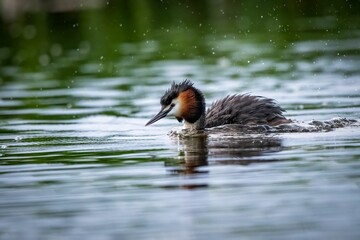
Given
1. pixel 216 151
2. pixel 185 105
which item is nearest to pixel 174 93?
pixel 185 105

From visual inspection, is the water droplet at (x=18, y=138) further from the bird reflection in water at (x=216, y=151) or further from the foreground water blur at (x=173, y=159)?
the bird reflection in water at (x=216, y=151)

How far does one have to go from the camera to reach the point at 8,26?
34.2m

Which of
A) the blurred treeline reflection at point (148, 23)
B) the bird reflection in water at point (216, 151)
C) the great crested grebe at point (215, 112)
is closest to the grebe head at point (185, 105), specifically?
the great crested grebe at point (215, 112)

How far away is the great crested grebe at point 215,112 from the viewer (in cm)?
1355

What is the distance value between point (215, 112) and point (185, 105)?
44 cm

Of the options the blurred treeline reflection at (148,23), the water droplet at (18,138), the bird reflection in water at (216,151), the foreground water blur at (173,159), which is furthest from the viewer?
the blurred treeline reflection at (148,23)

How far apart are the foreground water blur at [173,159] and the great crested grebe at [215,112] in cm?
45

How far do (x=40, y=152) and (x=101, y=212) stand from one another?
3882 millimetres

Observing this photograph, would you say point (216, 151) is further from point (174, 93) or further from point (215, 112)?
point (215, 112)

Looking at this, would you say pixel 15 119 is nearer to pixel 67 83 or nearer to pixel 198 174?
pixel 67 83

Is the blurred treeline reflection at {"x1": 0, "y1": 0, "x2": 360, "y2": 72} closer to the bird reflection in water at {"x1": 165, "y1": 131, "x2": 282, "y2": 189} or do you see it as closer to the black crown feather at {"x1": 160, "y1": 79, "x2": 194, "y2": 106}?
the black crown feather at {"x1": 160, "y1": 79, "x2": 194, "y2": 106}

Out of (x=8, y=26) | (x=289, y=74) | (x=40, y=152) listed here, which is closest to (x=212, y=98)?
(x=289, y=74)

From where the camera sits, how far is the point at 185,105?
13.7 meters

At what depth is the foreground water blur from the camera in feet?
27.8
